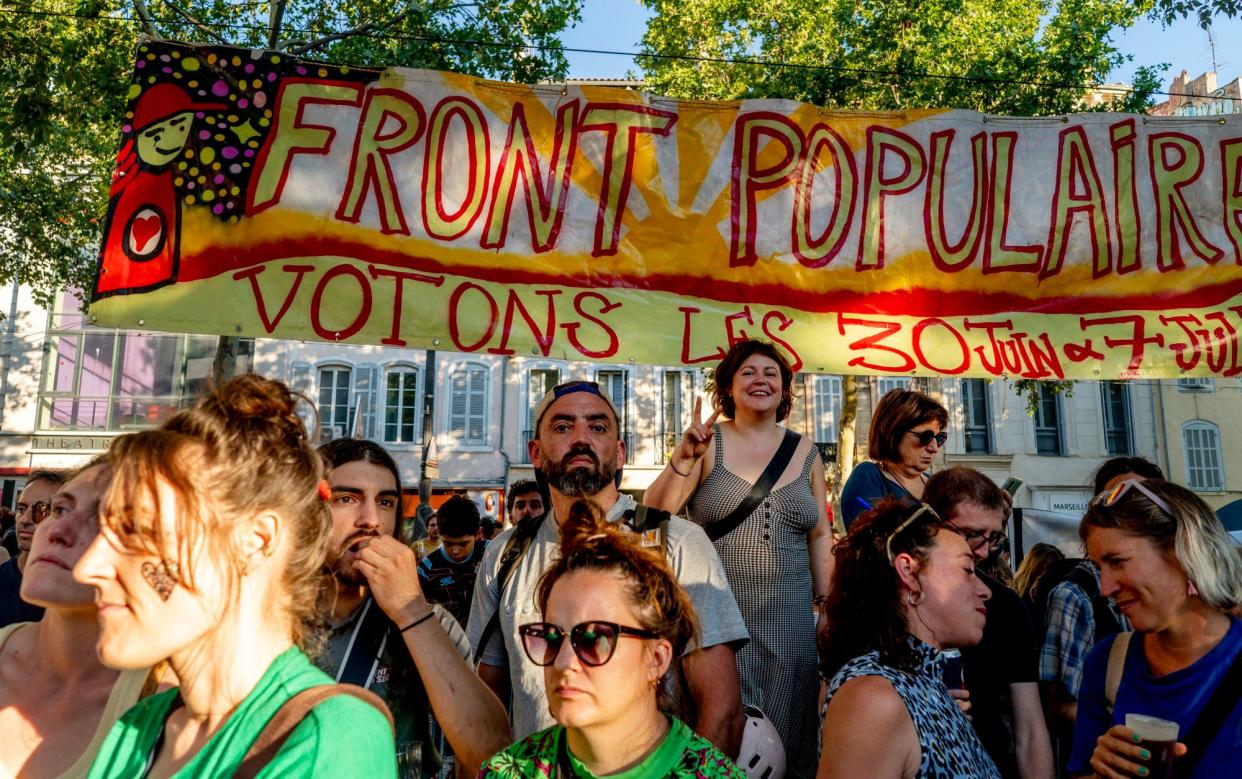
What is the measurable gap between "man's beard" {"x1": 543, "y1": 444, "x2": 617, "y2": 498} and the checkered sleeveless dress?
0.70 meters

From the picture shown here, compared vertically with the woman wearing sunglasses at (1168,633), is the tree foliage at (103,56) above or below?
above

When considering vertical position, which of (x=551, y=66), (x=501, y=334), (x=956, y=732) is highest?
(x=551, y=66)

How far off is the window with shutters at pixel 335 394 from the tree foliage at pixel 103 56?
9.54 meters

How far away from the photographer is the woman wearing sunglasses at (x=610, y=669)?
2082mm

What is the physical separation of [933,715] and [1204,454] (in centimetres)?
2952

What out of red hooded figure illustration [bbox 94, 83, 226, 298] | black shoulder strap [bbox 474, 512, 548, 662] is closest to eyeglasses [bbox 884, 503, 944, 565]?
black shoulder strap [bbox 474, 512, 548, 662]

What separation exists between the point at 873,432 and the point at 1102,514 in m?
1.53

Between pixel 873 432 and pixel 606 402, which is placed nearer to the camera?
pixel 606 402

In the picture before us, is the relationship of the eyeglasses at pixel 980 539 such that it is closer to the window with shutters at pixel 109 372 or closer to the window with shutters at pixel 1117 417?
the window with shutters at pixel 109 372

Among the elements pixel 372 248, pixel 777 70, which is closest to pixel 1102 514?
pixel 372 248

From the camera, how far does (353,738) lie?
1.45 m

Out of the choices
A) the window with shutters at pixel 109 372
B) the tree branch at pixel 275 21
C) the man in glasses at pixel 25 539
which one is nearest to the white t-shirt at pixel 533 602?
the man in glasses at pixel 25 539

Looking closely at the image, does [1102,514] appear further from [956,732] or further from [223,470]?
[223,470]

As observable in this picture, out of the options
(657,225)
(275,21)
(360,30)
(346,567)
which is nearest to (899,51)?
(360,30)
